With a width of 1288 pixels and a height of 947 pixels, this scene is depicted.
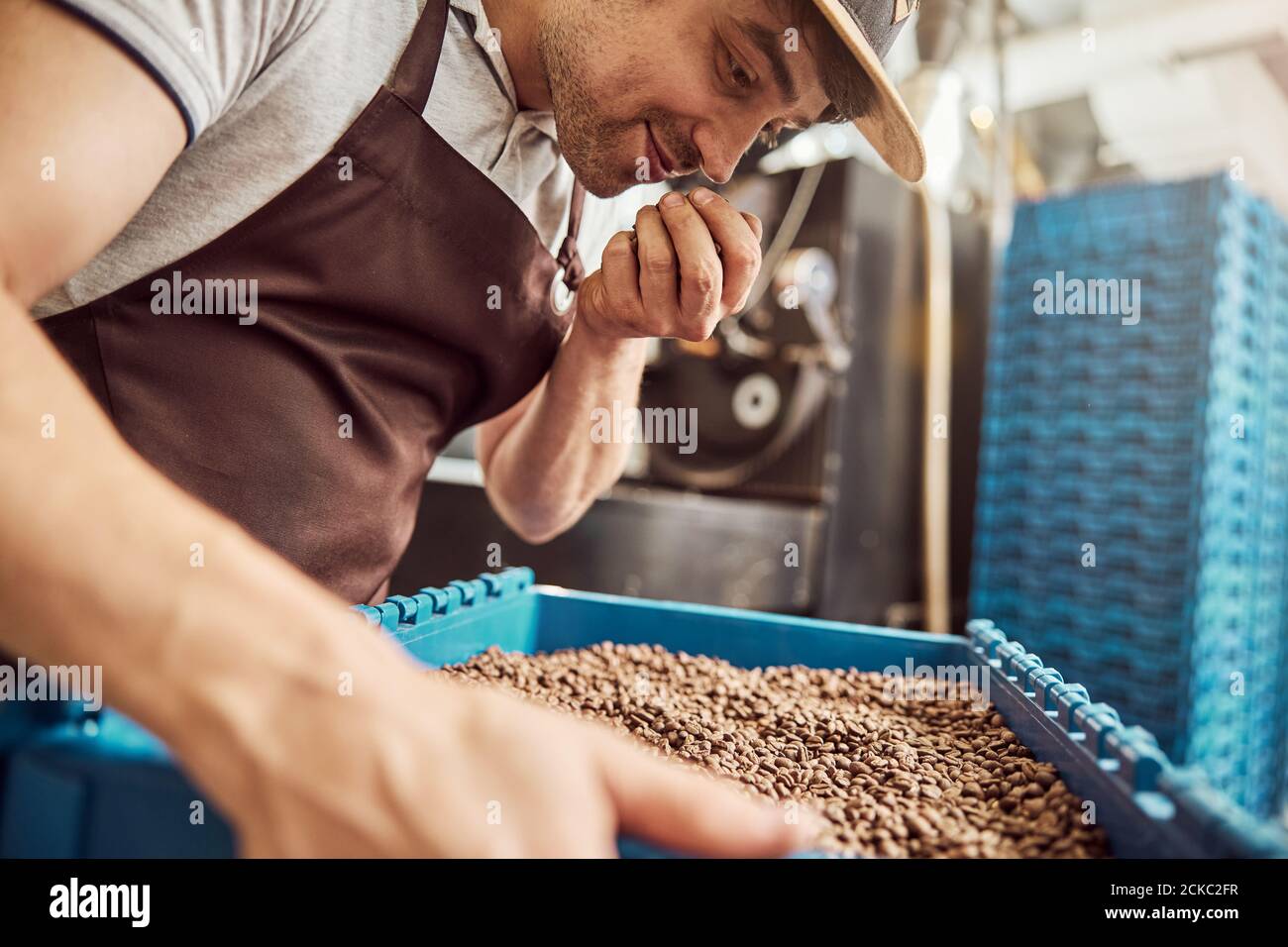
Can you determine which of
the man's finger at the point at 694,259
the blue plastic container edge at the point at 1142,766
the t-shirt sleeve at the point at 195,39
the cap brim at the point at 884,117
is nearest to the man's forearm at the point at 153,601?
the t-shirt sleeve at the point at 195,39

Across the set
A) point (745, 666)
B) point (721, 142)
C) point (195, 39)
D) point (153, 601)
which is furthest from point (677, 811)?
point (721, 142)

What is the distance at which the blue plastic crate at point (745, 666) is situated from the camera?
1.54 ft

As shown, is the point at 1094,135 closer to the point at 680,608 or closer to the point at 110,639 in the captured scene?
the point at 680,608

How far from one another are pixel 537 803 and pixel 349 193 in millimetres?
727

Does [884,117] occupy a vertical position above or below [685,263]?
above

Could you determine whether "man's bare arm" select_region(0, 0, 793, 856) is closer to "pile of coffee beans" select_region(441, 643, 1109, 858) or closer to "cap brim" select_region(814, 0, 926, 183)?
"pile of coffee beans" select_region(441, 643, 1109, 858)

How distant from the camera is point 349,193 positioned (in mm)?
891

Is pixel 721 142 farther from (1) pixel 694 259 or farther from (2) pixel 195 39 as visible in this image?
(2) pixel 195 39

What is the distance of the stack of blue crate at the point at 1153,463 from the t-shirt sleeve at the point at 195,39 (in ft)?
7.20

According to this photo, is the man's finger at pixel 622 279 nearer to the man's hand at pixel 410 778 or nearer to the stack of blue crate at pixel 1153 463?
the man's hand at pixel 410 778

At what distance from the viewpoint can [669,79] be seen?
100 cm

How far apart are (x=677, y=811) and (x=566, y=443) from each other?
959mm

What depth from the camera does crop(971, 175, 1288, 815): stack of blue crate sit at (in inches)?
84.4
